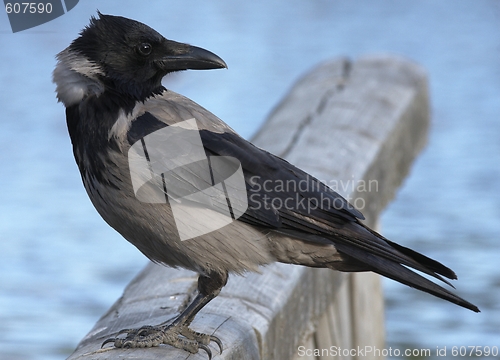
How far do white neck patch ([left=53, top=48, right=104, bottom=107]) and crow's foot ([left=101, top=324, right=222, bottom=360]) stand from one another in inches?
35.3

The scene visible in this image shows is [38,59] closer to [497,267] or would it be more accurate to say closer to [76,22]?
[76,22]

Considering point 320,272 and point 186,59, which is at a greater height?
point 186,59

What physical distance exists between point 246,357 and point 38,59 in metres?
7.19

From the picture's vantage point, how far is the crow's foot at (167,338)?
2606 millimetres

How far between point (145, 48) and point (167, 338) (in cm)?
110

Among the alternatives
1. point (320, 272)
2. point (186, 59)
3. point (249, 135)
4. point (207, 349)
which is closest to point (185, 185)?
point (186, 59)

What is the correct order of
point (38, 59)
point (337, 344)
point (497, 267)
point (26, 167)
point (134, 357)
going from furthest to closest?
1. point (38, 59)
2. point (26, 167)
3. point (497, 267)
4. point (337, 344)
5. point (134, 357)

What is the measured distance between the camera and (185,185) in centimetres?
298

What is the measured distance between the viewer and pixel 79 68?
10.0 feet

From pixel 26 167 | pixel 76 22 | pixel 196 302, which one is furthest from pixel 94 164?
pixel 76 22

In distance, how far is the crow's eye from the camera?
122 inches

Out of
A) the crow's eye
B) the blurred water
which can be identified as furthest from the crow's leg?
the blurred water

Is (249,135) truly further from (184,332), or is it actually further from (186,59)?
(184,332)

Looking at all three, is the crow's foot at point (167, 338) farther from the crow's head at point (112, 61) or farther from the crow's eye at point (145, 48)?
the crow's eye at point (145, 48)
